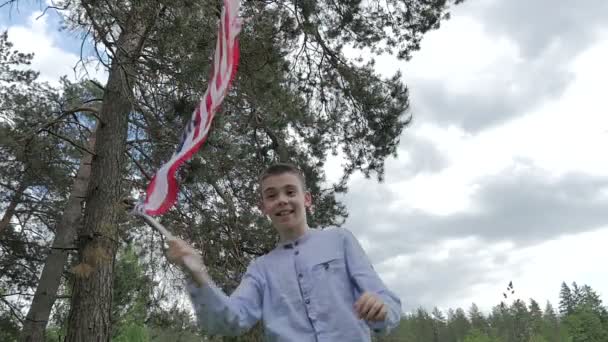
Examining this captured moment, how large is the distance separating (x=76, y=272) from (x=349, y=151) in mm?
4618

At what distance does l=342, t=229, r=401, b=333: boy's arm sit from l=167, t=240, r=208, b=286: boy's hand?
21.8 inches

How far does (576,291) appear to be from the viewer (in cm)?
5222

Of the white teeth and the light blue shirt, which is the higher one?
the white teeth

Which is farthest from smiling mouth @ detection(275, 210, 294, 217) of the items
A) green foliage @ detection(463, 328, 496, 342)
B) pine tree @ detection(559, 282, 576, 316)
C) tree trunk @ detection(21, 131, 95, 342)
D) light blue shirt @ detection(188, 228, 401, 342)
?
pine tree @ detection(559, 282, 576, 316)

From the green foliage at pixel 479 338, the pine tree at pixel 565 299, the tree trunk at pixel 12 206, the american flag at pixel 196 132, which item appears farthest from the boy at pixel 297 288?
the pine tree at pixel 565 299

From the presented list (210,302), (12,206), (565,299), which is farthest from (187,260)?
(565,299)

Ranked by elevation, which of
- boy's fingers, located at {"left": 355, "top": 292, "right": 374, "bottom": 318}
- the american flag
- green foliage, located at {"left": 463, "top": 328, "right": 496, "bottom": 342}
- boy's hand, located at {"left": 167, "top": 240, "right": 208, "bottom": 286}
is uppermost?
green foliage, located at {"left": 463, "top": 328, "right": 496, "bottom": 342}

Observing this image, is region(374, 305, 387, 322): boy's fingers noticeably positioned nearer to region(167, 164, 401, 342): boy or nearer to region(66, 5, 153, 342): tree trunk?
region(167, 164, 401, 342): boy

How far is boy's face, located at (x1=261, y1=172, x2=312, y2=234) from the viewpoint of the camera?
2088mm

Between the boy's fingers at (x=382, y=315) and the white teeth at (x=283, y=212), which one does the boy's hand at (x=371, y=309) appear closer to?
the boy's fingers at (x=382, y=315)

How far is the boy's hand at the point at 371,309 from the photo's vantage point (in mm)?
1735

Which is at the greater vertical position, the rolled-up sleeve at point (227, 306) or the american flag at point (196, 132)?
the american flag at point (196, 132)

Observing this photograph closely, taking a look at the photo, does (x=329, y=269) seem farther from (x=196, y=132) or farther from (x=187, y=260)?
(x=196, y=132)

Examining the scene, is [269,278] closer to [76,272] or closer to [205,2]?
[205,2]
